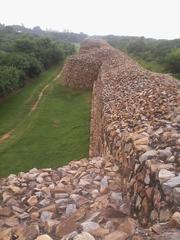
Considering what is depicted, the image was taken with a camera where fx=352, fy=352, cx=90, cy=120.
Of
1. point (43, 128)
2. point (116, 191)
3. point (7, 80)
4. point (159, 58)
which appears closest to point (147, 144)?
point (116, 191)

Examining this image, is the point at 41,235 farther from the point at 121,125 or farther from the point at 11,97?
the point at 11,97

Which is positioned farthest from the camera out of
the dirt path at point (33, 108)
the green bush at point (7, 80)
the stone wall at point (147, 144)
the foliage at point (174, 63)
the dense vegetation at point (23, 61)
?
the foliage at point (174, 63)

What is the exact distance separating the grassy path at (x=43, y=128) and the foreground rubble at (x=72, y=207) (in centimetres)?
701

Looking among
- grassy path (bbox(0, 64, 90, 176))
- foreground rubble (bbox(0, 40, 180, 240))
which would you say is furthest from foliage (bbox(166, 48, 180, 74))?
foreground rubble (bbox(0, 40, 180, 240))

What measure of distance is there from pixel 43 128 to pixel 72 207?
47.3ft

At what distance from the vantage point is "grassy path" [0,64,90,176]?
16.3 m

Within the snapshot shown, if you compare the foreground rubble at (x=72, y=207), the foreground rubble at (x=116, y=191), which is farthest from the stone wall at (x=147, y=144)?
the foreground rubble at (x=72, y=207)

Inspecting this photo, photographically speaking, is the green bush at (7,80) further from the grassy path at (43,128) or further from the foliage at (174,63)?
the foliage at (174,63)

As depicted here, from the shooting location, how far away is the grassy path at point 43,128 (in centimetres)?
1627

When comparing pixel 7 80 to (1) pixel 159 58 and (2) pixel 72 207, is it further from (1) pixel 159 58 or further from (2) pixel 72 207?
(1) pixel 159 58

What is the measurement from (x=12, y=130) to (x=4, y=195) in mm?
13584

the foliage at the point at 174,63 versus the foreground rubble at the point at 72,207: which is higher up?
the foliage at the point at 174,63

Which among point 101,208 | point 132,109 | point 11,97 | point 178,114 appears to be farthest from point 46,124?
point 101,208

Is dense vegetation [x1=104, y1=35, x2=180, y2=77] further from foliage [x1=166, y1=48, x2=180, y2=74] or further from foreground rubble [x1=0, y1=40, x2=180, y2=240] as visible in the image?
foreground rubble [x1=0, y1=40, x2=180, y2=240]
